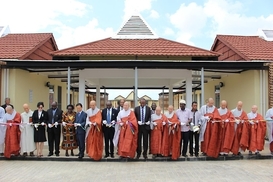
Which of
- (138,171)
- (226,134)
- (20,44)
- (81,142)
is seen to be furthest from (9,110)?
(20,44)

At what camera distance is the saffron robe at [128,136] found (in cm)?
944

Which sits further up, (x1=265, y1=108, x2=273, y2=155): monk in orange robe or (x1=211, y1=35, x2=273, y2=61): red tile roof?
(x1=211, y1=35, x2=273, y2=61): red tile roof

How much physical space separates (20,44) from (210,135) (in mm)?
10053

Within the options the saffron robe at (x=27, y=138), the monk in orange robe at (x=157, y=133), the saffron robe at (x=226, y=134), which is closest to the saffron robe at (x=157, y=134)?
the monk in orange robe at (x=157, y=133)

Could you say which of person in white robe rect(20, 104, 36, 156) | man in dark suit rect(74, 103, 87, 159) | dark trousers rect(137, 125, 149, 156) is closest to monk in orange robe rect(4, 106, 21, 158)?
person in white robe rect(20, 104, 36, 156)

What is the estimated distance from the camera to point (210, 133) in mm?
9828

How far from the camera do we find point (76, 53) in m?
13.9

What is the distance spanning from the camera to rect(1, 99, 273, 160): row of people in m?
9.62

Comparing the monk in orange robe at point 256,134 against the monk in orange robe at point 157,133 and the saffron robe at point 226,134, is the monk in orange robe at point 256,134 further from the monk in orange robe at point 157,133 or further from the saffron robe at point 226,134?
the monk in orange robe at point 157,133

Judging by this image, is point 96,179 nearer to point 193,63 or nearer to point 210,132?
point 210,132

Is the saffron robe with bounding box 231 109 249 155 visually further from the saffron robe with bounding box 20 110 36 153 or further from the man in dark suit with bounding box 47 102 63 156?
the saffron robe with bounding box 20 110 36 153

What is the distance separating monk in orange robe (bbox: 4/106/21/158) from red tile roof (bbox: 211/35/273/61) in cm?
929

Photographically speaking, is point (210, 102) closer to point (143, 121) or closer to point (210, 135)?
point (210, 135)

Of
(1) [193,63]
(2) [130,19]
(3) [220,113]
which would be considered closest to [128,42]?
(2) [130,19]
